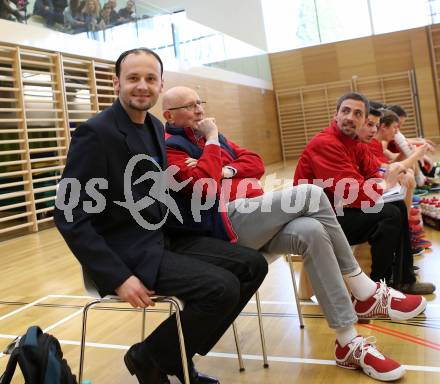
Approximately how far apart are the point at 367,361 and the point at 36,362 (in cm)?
111

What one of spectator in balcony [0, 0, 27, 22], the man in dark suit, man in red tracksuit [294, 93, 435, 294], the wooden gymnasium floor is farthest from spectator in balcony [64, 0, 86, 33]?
→ the man in dark suit

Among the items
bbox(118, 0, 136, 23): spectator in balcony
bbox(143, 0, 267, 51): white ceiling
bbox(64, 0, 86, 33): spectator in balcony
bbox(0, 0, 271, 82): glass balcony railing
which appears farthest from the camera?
bbox(143, 0, 267, 51): white ceiling

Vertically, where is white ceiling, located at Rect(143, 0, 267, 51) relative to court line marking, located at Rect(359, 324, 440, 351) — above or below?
above

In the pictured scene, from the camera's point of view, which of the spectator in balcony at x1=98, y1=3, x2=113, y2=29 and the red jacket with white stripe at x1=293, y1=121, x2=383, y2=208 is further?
the spectator in balcony at x1=98, y1=3, x2=113, y2=29

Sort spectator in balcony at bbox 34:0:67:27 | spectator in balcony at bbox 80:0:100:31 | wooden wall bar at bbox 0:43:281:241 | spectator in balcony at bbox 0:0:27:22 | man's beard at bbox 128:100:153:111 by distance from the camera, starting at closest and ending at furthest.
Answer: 1. man's beard at bbox 128:100:153:111
2. spectator in balcony at bbox 0:0:27:22
3. wooden wall bar at bbox 0:43:281:241
4. spectator in balcony at bbox 34:0:67:27
5. spectator in balcony at bbox 80:0:100:31

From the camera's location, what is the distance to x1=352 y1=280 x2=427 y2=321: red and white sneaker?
Answer: 190 cm

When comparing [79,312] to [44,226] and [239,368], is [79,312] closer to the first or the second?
[239,368]

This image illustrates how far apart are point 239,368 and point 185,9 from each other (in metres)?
13.0

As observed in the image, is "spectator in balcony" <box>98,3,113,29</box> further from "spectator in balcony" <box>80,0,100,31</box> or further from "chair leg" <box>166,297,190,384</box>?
"chair leg" <box>166,297,190,384</box>

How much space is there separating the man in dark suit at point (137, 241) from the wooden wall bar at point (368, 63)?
12459 mm

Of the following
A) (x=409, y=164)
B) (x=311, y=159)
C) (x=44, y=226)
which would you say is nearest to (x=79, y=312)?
(x=311, y=159)

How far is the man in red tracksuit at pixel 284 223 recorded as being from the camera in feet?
5.38

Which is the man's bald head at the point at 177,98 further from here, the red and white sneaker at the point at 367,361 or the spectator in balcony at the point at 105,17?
the spectator in balcony at the point at 105,17

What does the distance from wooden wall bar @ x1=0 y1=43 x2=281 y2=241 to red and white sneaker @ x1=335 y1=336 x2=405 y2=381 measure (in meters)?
4.70
